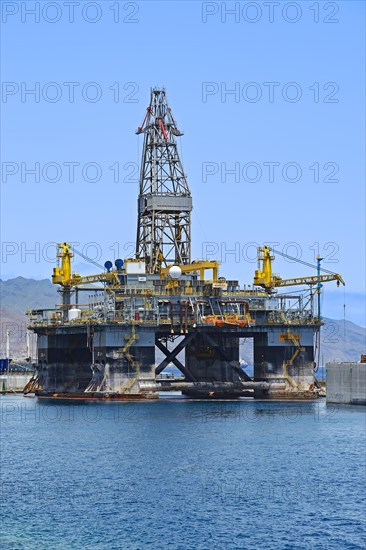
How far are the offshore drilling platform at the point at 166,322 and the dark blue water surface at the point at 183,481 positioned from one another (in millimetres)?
21857

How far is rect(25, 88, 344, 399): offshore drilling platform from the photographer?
6594 inches

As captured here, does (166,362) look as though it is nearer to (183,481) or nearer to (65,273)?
(65,273)

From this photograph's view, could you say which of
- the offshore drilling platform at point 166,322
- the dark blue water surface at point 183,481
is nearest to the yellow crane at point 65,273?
the offshore drilling platform at point 166,322

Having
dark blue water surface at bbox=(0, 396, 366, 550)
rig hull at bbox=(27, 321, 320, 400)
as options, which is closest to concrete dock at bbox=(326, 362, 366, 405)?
dark blue water surface at bbox=(0, 396, 366, 550)

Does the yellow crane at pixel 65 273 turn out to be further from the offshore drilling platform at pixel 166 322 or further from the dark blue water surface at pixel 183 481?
the dark blue water surface at pixel 183 481

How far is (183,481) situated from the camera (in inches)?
3575

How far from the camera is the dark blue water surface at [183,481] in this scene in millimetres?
72425

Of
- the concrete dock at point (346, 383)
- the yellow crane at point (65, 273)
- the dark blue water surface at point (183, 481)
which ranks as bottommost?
the dark blue water surface at point (183, 481)

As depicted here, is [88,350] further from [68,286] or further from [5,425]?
[5,425]

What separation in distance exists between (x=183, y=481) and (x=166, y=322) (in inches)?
3058

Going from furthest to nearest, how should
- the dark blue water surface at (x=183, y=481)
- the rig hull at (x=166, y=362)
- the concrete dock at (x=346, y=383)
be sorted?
1. the rig hull at (x=166, y=362)
2. the concrete dock at (x=346, y=383)
3. the dark blue water surface at (x=183, y=481)

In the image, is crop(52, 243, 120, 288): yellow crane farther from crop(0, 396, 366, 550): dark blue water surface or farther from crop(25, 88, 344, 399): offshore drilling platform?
crop(0, 396, 366, 550): dark blue water surface

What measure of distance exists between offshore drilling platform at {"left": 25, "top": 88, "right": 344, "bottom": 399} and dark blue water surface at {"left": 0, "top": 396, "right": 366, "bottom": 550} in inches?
861

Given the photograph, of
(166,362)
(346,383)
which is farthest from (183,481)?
(166,362)
